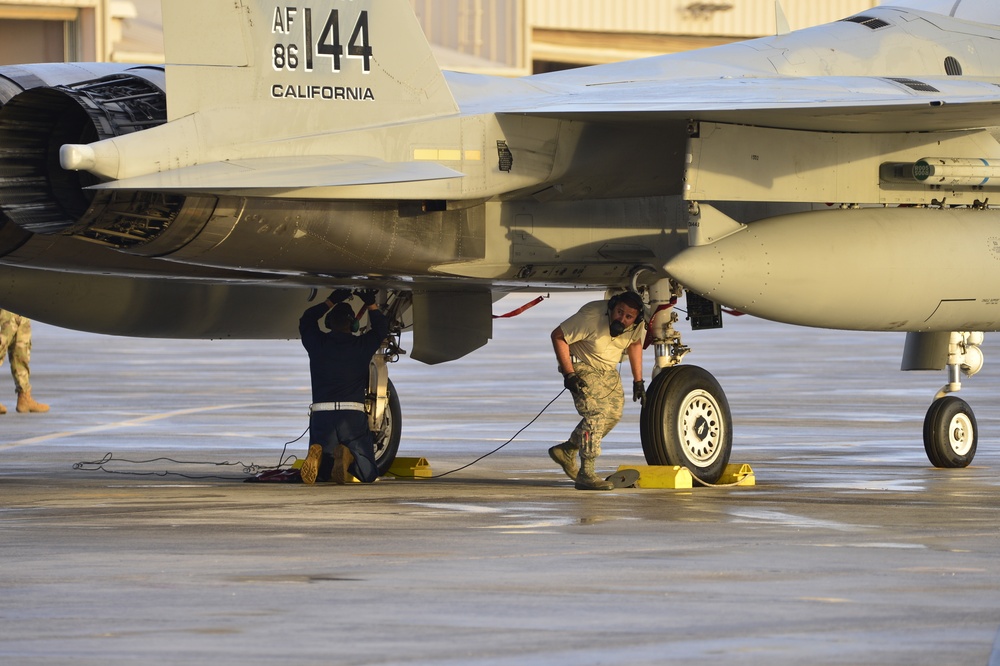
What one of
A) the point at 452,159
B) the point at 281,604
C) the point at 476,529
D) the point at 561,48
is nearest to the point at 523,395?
the point at 452,159

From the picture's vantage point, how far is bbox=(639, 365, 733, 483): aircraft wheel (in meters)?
13.0

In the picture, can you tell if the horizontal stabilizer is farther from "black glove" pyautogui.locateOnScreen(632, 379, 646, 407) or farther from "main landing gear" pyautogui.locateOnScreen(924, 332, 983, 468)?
"main landing gear" pyautogui.locateOnScreen(924, 332, 983, 468)

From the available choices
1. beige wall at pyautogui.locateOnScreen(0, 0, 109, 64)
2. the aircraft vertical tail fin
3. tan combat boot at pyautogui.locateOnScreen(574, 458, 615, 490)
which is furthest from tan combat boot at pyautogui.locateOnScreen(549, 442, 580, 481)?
beige wall at pyautogui.locateOnScreen(0, 0, 109, 64)

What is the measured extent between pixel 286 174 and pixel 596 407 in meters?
3.04

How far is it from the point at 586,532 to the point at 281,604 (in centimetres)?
287

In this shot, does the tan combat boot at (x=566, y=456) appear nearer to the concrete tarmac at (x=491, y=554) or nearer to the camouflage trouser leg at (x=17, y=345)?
the concrete tarmac at (x=491, y=554)

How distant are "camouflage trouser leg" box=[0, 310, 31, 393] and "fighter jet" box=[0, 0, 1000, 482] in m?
7.51

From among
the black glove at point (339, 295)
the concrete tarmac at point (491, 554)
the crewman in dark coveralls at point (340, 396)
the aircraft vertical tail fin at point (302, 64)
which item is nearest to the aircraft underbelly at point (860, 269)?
the concrete tarmac at point (491, 554)

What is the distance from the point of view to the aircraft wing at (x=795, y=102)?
468 inches

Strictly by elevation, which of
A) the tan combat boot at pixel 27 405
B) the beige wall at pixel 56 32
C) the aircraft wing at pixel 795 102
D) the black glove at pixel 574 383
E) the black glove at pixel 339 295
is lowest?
the tan combat boot at pixel 27 405

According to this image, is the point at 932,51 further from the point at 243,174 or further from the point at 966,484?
the point at 243,174

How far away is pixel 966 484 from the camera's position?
43.5 feet

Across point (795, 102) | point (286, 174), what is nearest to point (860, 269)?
point (795, 102)

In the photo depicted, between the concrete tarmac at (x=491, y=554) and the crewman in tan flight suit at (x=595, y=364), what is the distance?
354mm
